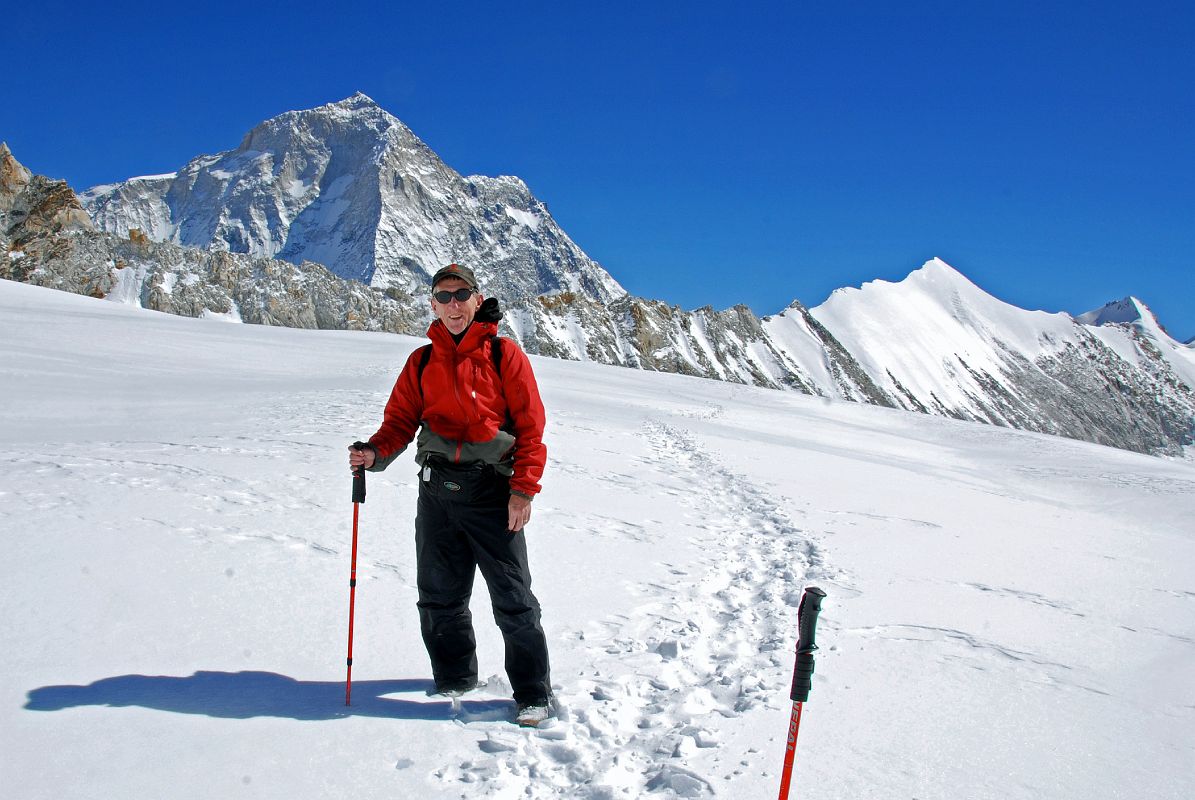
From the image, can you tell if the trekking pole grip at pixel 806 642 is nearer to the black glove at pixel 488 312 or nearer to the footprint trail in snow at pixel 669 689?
the footprint trail in snow at pixel 669 689

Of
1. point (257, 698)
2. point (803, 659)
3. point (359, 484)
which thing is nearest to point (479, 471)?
point (359, 484)

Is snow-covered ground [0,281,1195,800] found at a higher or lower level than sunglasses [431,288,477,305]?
lower

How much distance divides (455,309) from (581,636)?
7.53 ft

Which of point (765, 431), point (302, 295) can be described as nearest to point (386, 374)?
point (765, 431)

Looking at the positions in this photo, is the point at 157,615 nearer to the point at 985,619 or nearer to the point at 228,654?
the point at 228,654

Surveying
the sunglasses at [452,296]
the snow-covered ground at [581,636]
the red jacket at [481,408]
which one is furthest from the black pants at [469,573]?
the sunglasses at [452,296]

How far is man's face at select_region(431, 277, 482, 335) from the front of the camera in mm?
3877

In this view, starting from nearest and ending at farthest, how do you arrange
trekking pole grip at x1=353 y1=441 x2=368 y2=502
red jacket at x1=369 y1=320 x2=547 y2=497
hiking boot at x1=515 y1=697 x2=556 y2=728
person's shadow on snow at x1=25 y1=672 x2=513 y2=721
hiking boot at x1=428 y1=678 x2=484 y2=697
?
person's shadow on snow at x1=25 y1=672 x2=513 y2=721 < hiking boot at x1=515 y1=697 x2=556 y2=728 < red jacket at x1=369 y1=320 x2=547 y2=497 < hiking boot at x1=428 y1=678 x2=484 y2=697 < trekking pole grip at x1=353 y1=441 x2=368 y2=502

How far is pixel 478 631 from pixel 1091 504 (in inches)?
505

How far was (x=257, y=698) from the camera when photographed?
3715 millimetres

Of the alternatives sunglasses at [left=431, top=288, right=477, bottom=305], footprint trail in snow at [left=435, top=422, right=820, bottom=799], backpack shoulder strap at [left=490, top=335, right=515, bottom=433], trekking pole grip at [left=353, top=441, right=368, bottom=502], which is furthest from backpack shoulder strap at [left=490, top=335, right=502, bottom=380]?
footprint trail in snow at [left=435, top=422, right=820, bottom=799]

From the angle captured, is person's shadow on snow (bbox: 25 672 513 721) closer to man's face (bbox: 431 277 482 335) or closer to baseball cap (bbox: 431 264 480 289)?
man's face (bbox: 431 277 482 335)

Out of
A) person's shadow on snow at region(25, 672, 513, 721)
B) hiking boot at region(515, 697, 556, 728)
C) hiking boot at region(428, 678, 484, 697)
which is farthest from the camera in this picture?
hiking boot at region(428, 678, 484, 697)

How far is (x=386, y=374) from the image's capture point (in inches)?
776
